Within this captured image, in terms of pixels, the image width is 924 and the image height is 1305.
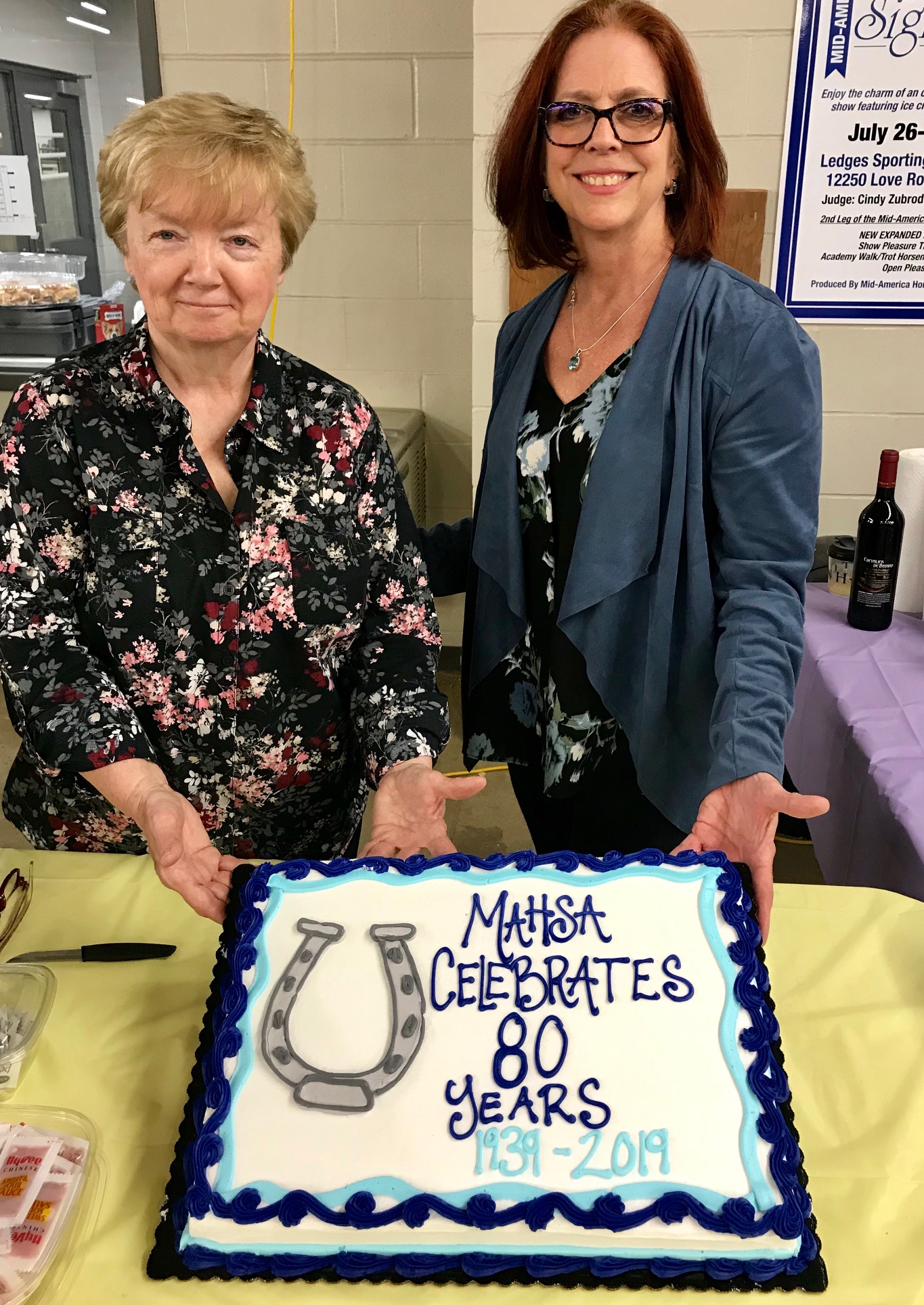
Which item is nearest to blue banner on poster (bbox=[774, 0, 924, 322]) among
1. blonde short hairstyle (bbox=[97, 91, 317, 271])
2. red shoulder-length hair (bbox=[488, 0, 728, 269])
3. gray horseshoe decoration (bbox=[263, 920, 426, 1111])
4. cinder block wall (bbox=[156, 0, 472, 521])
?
cinder block wall (bbox=[156, 0, 472, 521])

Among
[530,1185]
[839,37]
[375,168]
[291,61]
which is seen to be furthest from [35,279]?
[530,1185]

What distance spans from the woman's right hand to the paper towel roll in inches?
62.9

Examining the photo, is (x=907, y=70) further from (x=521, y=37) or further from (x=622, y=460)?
(x=622, y=460)

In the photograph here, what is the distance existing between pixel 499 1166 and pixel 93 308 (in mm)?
3596

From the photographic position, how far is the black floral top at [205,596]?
4.00 ft

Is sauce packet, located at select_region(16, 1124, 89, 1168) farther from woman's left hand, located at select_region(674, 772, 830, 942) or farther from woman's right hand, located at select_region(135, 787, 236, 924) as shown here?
woman's left hand, located at select_region(674, 772, 830, 942)

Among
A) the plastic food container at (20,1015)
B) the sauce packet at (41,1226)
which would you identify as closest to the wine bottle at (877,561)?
the plastic food container at (20,1015)

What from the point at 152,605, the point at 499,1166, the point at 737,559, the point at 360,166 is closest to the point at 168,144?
the point at 152,605

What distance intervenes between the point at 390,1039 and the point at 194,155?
943mm

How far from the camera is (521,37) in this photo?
252 centimetres

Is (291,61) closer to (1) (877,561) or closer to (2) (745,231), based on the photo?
(2) (745,231)

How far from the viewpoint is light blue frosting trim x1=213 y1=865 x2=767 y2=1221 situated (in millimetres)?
799

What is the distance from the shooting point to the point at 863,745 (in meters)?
1.72

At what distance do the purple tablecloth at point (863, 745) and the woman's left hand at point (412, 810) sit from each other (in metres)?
0.70
